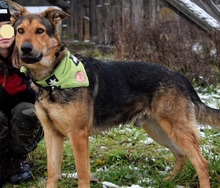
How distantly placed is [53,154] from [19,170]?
2.14 feet

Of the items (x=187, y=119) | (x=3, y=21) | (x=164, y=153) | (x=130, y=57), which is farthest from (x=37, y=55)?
(x=130, y=57)

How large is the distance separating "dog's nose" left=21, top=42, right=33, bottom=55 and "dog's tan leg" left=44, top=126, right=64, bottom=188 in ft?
2.92

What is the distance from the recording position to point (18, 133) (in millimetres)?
4824

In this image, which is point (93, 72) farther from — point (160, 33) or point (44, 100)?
point (160, 33)

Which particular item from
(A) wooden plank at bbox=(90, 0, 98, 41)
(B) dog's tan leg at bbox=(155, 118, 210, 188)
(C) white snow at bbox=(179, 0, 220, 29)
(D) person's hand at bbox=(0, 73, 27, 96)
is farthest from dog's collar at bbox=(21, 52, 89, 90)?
(A) wooden plank at bbox=(90, 0, 98, 41)

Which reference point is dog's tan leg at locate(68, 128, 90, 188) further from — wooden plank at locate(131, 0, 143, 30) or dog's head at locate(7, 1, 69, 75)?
wooden plank at locate(131, 0, 143, 30)

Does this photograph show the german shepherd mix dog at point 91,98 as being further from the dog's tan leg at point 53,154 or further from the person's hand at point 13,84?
the person's hand at point 13,84

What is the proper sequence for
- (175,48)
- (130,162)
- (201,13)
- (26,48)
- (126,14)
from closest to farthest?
(26,48) → (130,162) → (201,13) → (175,48) → (126,14)

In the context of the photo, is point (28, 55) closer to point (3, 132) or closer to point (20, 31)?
point (20, 31)

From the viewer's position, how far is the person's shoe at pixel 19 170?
16.2 ft

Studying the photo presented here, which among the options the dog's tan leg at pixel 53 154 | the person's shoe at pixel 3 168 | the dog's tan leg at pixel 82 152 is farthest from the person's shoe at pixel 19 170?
the dog's tan leg at pixel 82 152

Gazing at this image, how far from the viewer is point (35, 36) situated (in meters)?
3.92

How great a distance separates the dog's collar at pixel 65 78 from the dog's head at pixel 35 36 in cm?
12

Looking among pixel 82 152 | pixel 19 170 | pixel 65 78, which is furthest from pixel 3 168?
pixel 65 78
